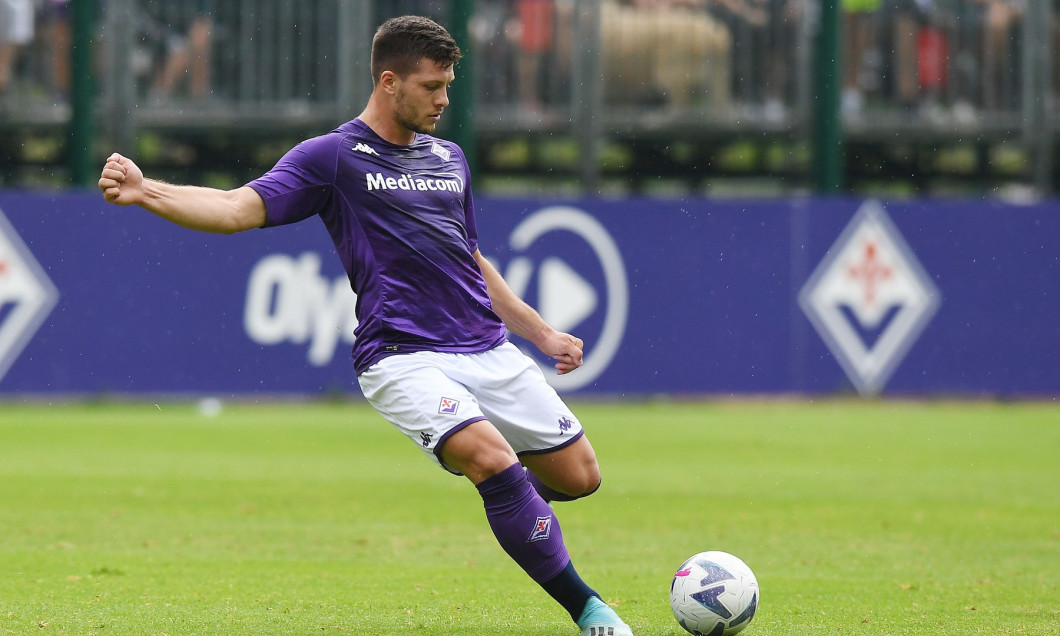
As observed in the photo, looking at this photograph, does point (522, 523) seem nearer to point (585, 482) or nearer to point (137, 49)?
point (585, 482)

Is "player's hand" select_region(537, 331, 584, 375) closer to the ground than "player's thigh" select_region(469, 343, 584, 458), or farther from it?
farther from it

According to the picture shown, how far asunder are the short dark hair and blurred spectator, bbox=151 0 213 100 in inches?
469

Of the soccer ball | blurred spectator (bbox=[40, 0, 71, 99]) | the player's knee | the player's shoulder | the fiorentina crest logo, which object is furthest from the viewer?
blurred spectator (bbox=[40, 0, 71, 99])

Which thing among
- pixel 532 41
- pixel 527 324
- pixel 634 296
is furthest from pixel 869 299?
pixel 527 324

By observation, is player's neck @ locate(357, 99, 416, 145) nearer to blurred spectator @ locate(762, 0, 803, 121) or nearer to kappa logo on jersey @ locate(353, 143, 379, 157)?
kappa logo on jersey @ locate(353, 143, 379, 157)

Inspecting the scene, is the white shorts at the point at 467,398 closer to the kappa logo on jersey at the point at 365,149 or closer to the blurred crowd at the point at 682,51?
the kappa logo on jersey at the point at 365,149

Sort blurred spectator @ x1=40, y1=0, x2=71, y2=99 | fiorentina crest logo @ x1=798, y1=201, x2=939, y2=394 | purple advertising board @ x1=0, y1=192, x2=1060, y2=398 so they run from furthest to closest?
blurred spectator @ x1=40, y1=0, x2=71, y2=99, fiorentina crest logo @ x1=798, y1=201, x2=939, y2=394, purple advertising board @ x1=0, y1=192, x2=1060, y2=398

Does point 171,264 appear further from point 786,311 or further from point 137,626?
point 137,626

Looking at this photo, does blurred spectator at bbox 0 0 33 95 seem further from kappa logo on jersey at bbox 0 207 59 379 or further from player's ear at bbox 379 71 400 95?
player's ear at bbox 379 71 400 95

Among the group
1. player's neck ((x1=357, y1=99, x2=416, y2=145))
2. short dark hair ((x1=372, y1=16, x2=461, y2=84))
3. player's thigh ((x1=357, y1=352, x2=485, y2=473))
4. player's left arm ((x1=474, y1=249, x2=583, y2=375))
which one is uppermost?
short dark hair ((x1=372, y1=16, x2=461, y2=84))

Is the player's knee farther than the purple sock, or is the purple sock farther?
the player's knee

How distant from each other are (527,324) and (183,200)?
152 centimetres

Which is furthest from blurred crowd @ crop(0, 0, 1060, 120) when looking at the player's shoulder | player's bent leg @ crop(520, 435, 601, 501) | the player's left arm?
player's bent leg @ crop(520, 435, 601, 501)

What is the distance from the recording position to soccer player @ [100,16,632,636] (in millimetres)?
5246
